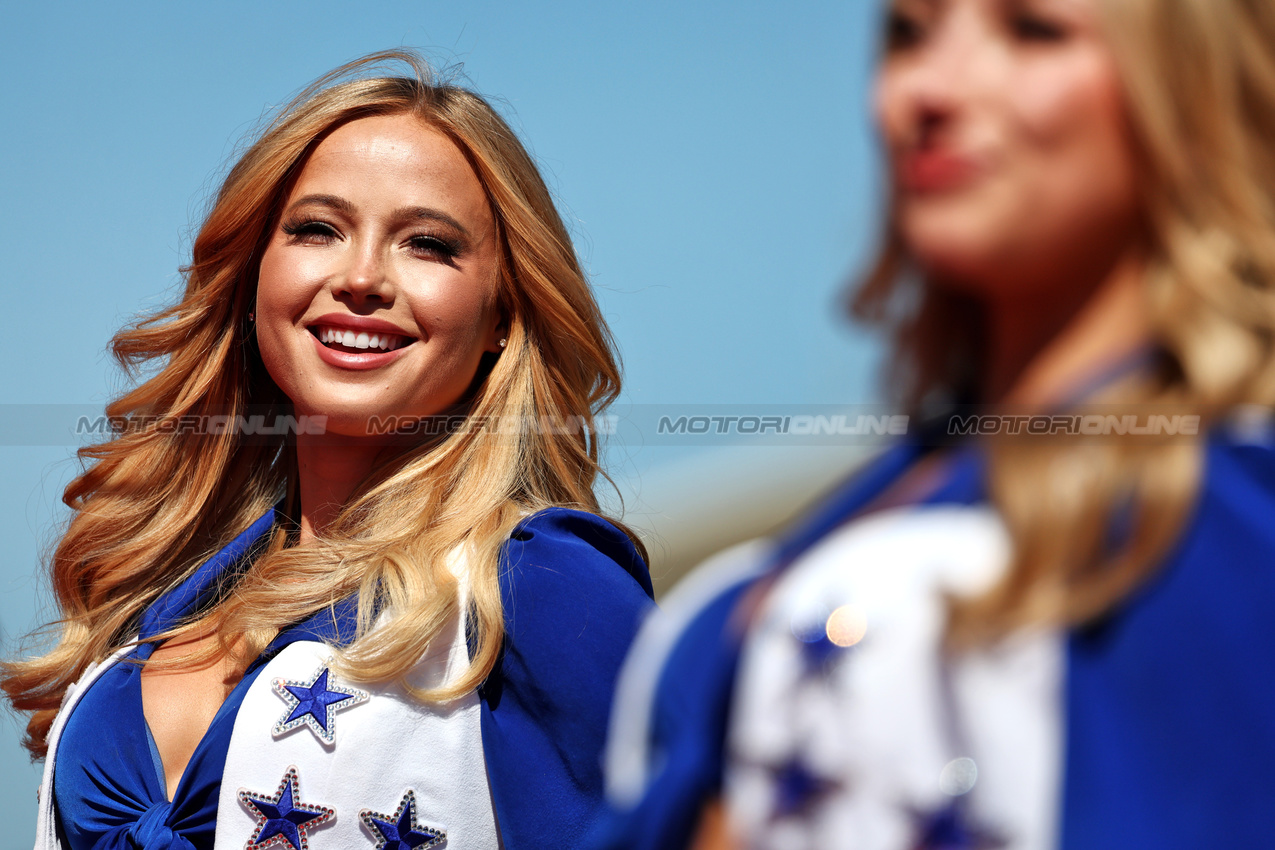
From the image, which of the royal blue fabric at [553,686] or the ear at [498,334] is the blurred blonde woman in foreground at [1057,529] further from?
the ear at [498,334]


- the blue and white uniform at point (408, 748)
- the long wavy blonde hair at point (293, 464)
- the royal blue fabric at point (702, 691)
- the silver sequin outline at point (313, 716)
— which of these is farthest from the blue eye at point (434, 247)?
the royal blue fabric at point (702, 691)

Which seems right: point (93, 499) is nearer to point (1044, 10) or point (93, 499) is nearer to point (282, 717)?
point (282, 717)

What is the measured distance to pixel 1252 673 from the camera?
73 cm

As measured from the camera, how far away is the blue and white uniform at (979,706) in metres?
0.73

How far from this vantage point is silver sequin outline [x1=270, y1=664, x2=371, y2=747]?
207cm

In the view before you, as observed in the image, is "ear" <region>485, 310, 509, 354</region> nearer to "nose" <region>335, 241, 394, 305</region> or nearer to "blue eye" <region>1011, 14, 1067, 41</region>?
"nose" <region>335, 241, 394, 305</region>

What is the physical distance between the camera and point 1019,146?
2.57ft

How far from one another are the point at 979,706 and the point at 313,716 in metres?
1.64

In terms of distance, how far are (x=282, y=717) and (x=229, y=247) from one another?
1210 mm

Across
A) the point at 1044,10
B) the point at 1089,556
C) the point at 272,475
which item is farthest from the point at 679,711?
the point at 272,475

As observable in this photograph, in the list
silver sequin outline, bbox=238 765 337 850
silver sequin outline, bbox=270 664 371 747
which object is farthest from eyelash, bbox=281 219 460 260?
silver sequin outline, bbox=238 765 337 850

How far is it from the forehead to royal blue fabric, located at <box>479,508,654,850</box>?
83 centimetres

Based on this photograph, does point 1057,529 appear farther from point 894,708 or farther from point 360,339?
point 360,339

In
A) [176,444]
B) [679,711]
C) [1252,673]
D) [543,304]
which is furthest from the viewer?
[176,444]
